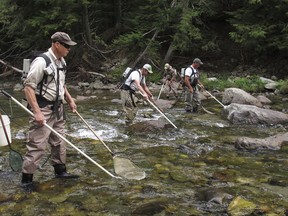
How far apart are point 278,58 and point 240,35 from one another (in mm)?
3457

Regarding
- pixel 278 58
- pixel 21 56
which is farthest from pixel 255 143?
pixel 21 56

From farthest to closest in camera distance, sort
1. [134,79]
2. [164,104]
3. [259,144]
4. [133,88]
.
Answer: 1. [164,104]
2. [133,88]
3. [134,79]
4. [259,144]

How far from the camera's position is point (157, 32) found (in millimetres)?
23703

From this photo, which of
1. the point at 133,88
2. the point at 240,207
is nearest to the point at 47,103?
the point at 240,207

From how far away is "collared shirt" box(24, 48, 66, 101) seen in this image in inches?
198

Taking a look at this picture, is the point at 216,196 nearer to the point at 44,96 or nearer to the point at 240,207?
the point at 240,207

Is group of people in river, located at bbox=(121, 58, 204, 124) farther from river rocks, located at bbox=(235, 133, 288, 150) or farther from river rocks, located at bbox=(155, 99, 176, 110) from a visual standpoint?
river rocks, located at bbox=(235, 133, 288, 150)

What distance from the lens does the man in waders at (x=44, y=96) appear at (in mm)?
5051

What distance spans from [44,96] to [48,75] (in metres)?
0.33

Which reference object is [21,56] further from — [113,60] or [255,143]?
[255,143]

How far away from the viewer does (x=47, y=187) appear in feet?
18.4

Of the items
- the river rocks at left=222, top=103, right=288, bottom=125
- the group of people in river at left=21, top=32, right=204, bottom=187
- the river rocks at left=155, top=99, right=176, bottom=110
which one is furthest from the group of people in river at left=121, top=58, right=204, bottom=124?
the group of people in river at left=21, top=32, right=204, bottom=187

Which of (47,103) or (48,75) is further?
(47,103)

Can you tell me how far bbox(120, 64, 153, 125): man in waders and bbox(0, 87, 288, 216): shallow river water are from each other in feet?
3.46
